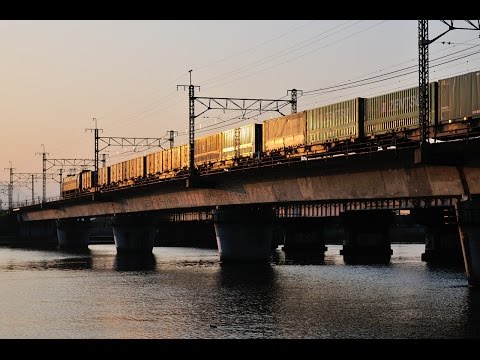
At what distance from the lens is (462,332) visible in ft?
109

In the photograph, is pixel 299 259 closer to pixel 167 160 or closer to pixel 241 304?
pixel 167 160

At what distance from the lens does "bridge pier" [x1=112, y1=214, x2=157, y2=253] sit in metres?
114

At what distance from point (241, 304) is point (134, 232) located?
236 feet

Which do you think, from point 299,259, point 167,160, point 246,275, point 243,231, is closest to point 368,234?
point 299,259

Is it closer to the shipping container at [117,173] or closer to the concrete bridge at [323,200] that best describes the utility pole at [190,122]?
the concrete bridge at [323,200]

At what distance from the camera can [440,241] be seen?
318 ft

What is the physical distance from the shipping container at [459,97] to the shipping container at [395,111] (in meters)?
0.71

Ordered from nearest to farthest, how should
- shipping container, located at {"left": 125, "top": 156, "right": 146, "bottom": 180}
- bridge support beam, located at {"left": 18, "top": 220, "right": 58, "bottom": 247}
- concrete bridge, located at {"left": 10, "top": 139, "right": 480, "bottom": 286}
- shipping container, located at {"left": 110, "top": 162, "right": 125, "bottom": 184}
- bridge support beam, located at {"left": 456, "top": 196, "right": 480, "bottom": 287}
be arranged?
bridge support beam, located at {"left": 456, "top": 196, "right": 480, "bottom": 287}, concrete bridge, located at {"left": 10, "top": 139, "right": 480, "bottom": 286}, shipping container, located at {"left": 125, "top": 156, "right": 146, "bottom": 180}, shipping container, located at {"left": 110, "top": 162, "right": 125, "bottom": 184}, bridge support beam, located at {"left": 18, "top": 220, "right": 58, "bottom": 247}

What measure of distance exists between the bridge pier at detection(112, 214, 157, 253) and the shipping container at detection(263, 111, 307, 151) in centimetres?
4705

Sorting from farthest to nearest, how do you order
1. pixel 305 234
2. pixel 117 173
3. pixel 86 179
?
pixel 86 179, pixel 305 234, pixel 117 173

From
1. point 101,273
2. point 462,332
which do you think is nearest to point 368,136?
point 462,332

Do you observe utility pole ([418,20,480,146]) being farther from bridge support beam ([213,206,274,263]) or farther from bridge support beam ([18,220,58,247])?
bridge support beam ([18,220,58,247])

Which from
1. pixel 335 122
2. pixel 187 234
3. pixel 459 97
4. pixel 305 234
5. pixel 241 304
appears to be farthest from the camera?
pixel 187 234

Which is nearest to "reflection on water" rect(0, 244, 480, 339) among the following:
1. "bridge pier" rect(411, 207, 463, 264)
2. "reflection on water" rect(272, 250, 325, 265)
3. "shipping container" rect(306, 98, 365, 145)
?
"shipping container" rect(306, 98, 365, 145)
